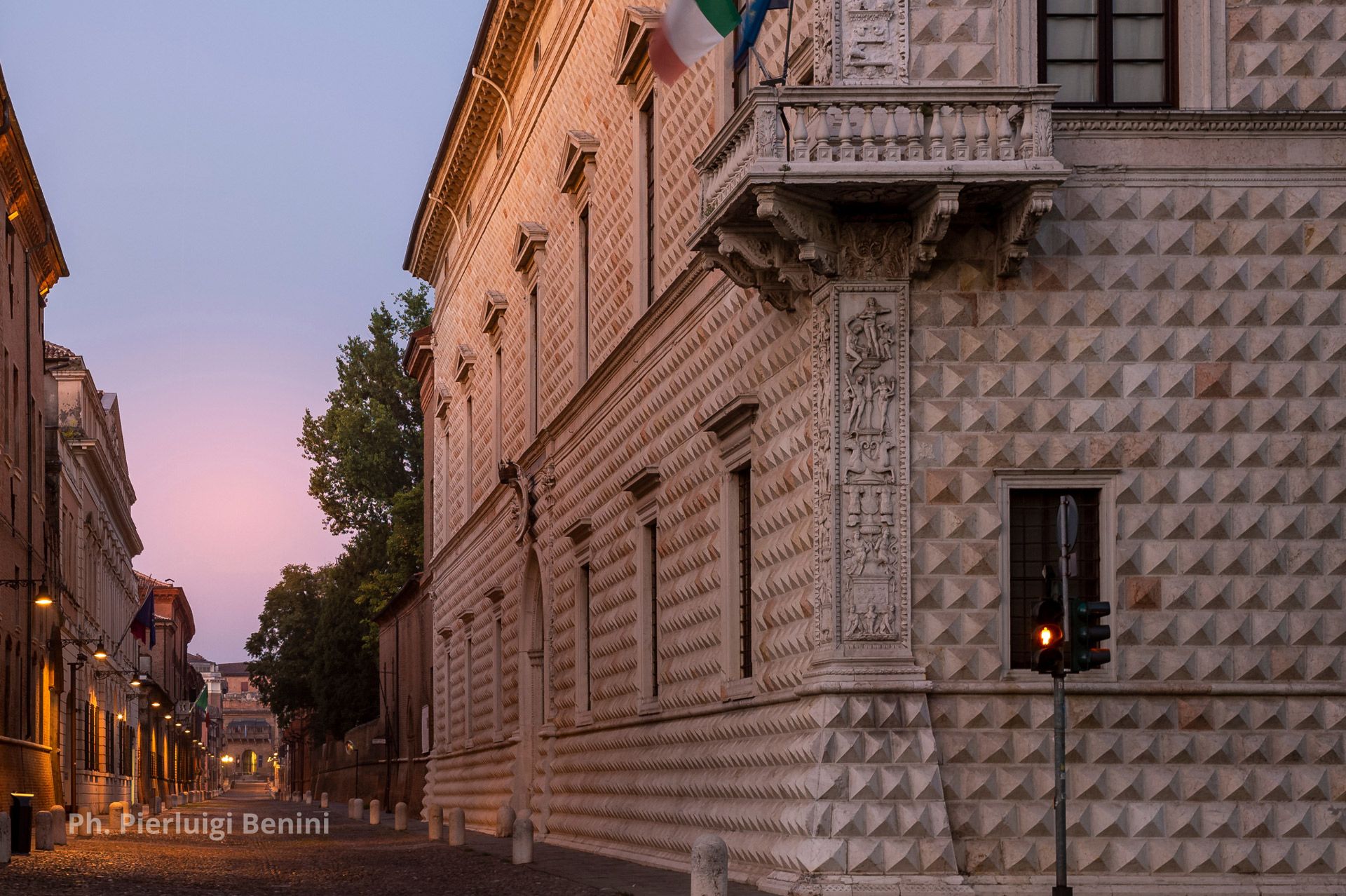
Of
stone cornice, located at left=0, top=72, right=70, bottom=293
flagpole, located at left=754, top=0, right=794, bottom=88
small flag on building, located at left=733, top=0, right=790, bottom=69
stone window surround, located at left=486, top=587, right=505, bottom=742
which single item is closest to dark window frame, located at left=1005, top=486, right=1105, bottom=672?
flagpole, located at left=754, top=0, right=794, bottom=88

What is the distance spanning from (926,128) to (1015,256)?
1.34 m

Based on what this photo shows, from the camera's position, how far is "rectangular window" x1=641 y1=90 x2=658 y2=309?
23016 mm

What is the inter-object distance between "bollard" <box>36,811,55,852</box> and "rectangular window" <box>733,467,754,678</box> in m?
14.4

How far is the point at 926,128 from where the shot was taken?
1472 centimetres

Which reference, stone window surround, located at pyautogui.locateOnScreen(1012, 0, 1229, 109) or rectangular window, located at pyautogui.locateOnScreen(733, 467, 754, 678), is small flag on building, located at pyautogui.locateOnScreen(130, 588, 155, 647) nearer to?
rectangular window, located at pyautogui.locateOnScreen(733, 467, 754, 678)

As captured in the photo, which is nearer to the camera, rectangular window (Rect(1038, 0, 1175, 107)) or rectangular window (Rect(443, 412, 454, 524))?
rectangular window (Rect(1038, 0, 1175, 107))

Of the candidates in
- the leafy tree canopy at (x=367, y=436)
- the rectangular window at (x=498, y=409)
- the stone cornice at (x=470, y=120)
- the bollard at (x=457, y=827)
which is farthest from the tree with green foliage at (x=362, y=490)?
the bollard at (x=457, y=827)

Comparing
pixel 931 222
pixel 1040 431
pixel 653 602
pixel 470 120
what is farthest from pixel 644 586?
pixel 470 120

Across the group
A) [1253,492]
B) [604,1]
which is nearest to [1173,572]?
[1253,492]

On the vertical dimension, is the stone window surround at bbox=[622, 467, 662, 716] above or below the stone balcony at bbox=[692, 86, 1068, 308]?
below

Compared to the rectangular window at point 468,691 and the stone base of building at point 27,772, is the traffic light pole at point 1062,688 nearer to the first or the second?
the stone base of building at point 27,772

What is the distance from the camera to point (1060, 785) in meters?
13.0

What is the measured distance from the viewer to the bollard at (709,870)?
12.2m

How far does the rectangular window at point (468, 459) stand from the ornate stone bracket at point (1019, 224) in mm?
26353
